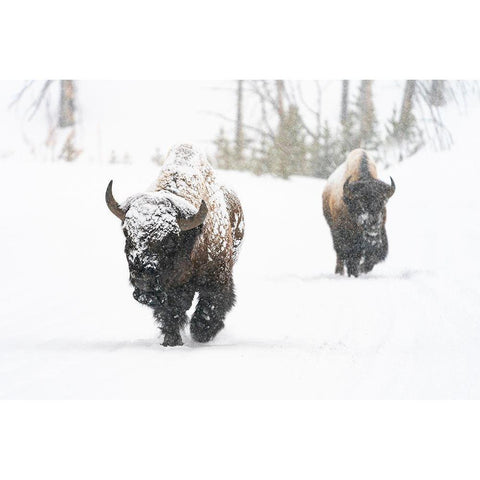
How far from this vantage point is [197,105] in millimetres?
5680

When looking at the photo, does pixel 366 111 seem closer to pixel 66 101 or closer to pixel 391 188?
pixel 391 188

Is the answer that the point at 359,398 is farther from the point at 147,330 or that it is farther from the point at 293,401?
the point at 147,330

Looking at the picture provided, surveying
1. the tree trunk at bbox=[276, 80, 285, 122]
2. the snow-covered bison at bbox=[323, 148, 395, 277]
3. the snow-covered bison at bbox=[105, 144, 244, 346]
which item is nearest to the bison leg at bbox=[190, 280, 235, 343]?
the snow-covered bison at bbox=[105, 144, 244, 346]

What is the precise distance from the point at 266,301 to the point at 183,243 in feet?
3.78

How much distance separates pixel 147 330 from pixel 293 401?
4.10 ft

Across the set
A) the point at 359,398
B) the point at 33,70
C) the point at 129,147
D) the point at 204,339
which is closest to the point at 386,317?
the point at 359,398

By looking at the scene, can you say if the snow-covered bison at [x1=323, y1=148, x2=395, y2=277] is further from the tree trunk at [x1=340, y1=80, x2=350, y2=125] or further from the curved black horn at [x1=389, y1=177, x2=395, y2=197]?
the tree trunk at [x1=340, y1=80, x2=350, y2=125]

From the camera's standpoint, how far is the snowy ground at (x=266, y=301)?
3.98 m

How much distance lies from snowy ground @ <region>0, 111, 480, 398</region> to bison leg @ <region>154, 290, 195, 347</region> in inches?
5.1

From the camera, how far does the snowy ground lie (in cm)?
398

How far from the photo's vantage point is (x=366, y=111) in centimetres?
562

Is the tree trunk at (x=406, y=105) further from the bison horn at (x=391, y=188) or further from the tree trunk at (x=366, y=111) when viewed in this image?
the bison horn at (x=391, y=188)

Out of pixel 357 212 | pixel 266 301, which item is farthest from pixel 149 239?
pixel 357 212

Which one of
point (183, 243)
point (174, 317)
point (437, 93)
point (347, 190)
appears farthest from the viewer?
point (347, 190)
